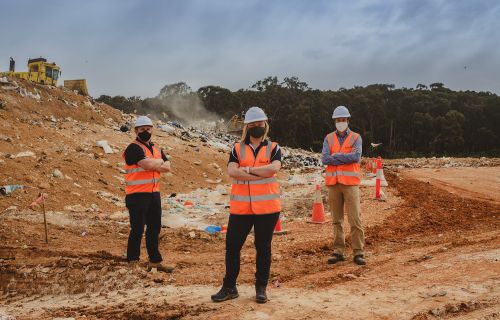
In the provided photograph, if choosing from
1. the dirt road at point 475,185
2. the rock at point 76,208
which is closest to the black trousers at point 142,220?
the rock at point 76,208

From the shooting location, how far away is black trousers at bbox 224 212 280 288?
438 centimetres

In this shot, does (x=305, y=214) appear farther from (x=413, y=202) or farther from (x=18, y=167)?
(x=18, y=167)

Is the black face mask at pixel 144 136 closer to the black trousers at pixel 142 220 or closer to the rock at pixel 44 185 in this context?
the black trousers at pixel 142 220

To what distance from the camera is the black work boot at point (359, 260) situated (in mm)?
5680

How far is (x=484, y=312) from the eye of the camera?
148 inches

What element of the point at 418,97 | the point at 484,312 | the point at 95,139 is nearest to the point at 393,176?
the point at 95,139

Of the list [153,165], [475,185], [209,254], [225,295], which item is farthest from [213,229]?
[475,185]

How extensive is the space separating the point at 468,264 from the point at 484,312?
1483 millimetres

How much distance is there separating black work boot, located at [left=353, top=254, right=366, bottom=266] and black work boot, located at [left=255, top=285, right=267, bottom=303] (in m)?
1.75

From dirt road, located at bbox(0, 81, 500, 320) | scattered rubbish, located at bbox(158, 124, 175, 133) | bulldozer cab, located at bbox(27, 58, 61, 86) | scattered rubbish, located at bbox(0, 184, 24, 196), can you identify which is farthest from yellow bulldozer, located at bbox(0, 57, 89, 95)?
scattered rubbish, located at bbox(0, 184, 24, 196)

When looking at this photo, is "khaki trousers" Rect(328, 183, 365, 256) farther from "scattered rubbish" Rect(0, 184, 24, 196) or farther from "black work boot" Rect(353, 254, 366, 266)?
"scattered rubbish" Rect(0, 184, 24, 196)

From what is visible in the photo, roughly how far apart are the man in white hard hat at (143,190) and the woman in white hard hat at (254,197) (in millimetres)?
1546

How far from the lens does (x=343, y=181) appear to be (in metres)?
5.89

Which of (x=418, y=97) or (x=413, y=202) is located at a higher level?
(x=418, y=97)
